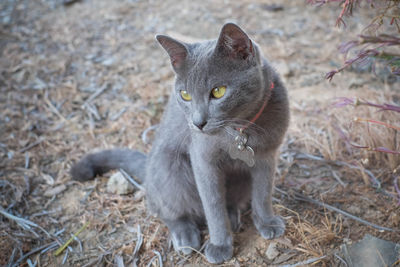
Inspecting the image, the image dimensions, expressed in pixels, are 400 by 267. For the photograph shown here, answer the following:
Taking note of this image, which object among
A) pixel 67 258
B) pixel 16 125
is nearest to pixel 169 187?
pixel 67 258

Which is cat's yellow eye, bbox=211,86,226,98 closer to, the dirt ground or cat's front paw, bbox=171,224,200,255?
the dirt ground

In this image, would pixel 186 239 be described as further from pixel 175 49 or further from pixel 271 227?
pixel 175 49

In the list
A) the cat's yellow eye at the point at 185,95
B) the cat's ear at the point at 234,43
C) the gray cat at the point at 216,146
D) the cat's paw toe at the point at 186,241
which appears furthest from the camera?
the cat's paw toe at the point at 186,241

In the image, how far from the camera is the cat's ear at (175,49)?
1.52 m

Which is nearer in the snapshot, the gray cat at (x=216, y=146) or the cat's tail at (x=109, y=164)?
the gray cat at (x=216, y=146)

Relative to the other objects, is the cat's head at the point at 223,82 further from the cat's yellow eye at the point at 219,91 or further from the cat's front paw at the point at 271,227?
the cat's front paw at the point at 271,227

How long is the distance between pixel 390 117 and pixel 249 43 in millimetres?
1351

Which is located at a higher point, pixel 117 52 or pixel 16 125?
pixel 117 52

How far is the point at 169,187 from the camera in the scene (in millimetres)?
1960

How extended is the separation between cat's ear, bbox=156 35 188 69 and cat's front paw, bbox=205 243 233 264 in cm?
98

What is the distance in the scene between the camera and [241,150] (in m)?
1.62

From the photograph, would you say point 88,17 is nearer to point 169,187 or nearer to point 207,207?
point 169,187

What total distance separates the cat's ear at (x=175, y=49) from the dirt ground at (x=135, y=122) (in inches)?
25.5

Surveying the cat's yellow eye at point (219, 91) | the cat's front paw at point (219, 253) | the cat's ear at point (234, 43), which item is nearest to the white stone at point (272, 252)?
the cat's front paw at point (219, 253)
